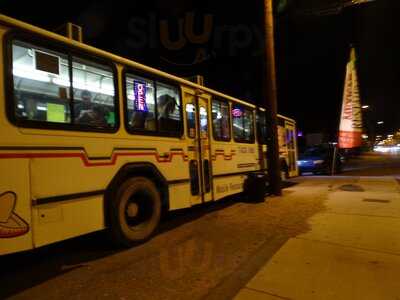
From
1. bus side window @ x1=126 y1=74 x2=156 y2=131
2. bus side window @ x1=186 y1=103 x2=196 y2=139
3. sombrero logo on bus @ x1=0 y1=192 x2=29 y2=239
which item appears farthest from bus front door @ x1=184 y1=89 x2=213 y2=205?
sombrero logo on bus @ x1=0 y1=192 x2=29 y2=239

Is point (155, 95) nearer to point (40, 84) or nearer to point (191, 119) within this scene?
point (191, 119)

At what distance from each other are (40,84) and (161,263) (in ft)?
9.21

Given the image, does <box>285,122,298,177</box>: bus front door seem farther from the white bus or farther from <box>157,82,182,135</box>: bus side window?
<box>157,82,182,135</box>: bus side window

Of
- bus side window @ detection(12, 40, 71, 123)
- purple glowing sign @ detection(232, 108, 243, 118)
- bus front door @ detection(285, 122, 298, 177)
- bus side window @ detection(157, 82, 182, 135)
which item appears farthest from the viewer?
bus front door @ detection(285, 122, 298, 177)

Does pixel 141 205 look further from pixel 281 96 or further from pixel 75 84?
pixel 281 96

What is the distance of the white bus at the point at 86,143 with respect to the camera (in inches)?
150

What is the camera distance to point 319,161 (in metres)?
20.5

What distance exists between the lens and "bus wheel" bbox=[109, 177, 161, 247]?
198 inches

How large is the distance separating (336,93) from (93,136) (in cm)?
4046

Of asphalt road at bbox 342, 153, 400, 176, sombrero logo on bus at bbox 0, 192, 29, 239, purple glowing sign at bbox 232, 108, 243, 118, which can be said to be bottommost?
asphalt road at bbox 342, 153, 400, 176

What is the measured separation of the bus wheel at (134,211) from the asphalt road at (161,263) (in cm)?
21

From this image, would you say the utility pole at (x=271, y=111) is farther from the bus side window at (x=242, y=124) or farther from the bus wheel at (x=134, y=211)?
the bus wheel at (x=134, y=211)

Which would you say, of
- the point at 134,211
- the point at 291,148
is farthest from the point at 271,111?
the point at 134,211

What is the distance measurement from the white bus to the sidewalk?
88.6 inches
